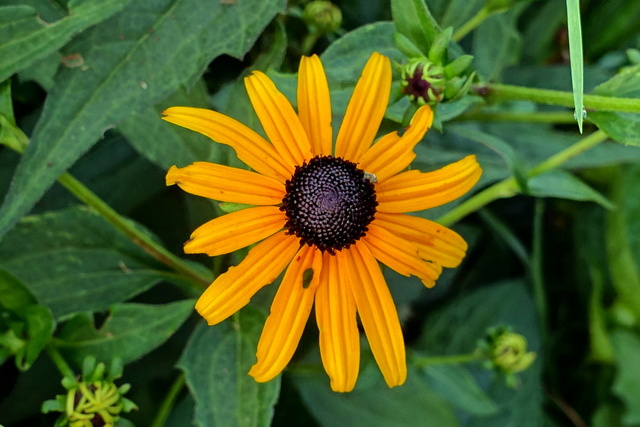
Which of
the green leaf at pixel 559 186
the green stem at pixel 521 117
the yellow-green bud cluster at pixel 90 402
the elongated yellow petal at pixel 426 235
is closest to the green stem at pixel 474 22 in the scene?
the green stem at pixel 521 117

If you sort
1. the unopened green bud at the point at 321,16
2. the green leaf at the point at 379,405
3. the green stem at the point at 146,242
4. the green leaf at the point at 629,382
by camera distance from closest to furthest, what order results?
the green stem at the point at 146,242
the unopened green bud at the point at 321,16
the green leaf at the point at 379,405
the green leaf at the point at 629,382

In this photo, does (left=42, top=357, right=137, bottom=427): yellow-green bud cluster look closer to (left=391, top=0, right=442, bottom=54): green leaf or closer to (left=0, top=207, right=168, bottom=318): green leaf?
(left=0, top=207, right=168, bottom=318): green leaf

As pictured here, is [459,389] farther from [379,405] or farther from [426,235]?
[426,235]

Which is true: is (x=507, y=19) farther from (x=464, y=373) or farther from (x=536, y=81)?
(x=464, y=373)

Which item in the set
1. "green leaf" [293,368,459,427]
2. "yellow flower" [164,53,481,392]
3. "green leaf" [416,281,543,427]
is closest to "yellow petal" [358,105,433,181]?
"yellow flower" [164,53,481,392]

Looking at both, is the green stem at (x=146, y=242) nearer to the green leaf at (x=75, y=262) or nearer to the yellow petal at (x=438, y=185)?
the green leaf at (x=75, y=262)

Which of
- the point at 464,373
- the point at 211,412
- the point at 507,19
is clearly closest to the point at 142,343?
the point at 211,412
